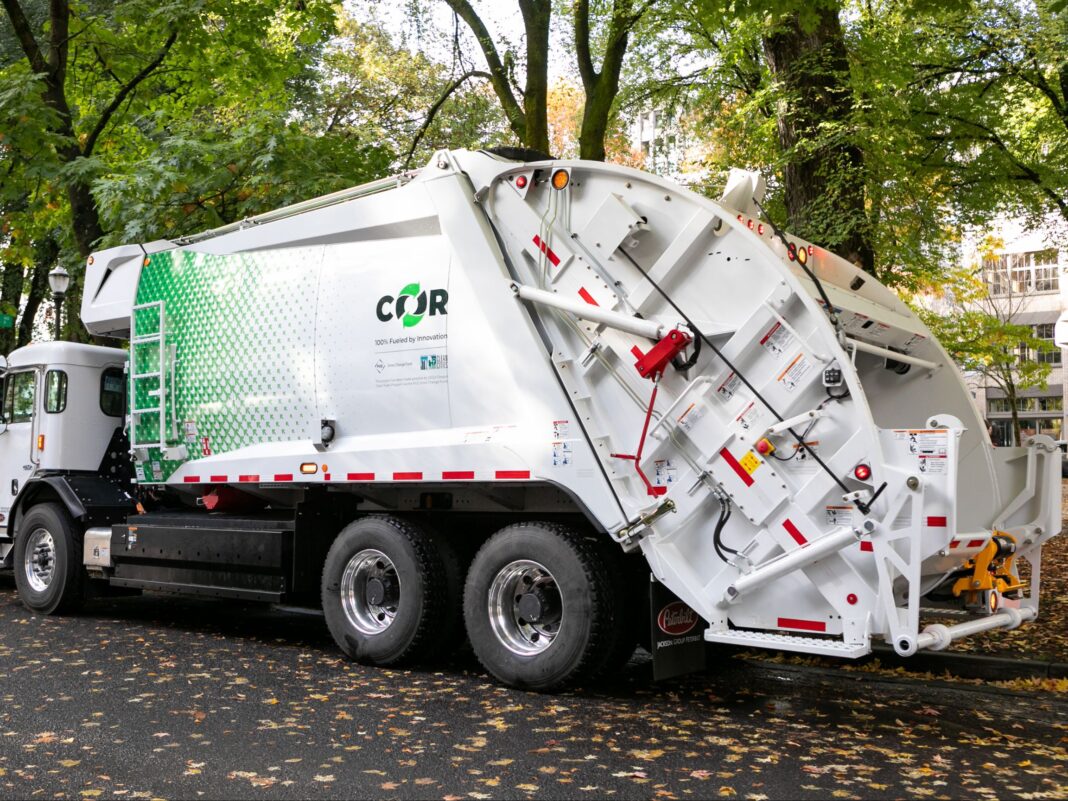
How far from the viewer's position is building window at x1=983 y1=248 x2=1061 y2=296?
48.6 m

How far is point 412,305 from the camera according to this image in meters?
7.72

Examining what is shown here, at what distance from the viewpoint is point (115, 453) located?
11055 mm

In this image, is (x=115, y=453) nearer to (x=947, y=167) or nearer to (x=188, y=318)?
(x=188, y=318)

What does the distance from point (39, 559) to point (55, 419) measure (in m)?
1.38

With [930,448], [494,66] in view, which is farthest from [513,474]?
[494,66]

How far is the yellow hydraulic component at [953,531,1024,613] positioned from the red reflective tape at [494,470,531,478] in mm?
2637

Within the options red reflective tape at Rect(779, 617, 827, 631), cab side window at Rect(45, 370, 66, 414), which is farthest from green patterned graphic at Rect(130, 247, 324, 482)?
red reflective tape at Rect(779, 617, 827, 631)

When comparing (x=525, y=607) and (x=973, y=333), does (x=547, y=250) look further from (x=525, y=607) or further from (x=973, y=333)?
(x=973, y=333)

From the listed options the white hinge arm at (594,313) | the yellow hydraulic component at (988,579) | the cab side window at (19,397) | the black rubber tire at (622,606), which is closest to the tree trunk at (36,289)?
the cab side window at (19,397)

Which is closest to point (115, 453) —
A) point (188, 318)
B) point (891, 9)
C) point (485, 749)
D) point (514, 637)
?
point (188, 318)

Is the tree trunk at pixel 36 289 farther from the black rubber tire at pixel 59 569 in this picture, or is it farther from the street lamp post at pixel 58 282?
the black rubber tire at pixel 59 569

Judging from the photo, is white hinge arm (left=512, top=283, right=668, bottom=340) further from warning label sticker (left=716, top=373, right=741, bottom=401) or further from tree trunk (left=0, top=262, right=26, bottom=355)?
tree trunk (left=0, top=262, right=26, bottom=355)

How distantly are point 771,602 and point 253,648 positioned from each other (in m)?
4.49

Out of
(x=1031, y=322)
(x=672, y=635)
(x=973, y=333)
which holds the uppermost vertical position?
(x=1031, y=322)
